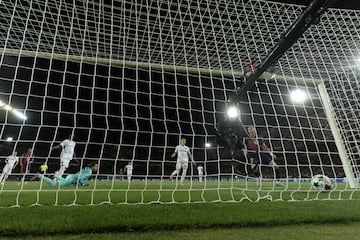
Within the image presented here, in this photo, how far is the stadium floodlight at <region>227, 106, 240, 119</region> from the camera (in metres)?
6.37

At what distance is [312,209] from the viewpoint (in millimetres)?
2273

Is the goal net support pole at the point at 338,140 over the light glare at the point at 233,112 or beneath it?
beneath

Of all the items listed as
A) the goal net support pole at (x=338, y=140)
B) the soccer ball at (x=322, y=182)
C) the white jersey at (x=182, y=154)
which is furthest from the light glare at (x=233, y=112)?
the soccer ball at (x=322, y=182)

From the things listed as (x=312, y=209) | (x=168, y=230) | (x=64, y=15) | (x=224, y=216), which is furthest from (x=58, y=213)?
(x=64, y=15)

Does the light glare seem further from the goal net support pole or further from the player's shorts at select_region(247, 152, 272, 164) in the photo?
the goal net support pole

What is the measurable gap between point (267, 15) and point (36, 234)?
4856 mm

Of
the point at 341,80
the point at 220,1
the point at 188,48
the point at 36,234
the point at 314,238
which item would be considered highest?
the point at 220,1

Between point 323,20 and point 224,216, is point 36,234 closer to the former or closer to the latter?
point 224,216

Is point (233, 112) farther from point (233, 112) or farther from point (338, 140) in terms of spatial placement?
point (338, 140)

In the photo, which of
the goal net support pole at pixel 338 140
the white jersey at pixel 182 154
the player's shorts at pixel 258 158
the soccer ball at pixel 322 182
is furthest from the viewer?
the white jersey at pixel 182 154

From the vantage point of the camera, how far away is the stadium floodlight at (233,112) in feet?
20.9

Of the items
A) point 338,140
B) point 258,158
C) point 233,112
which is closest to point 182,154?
point 233,112

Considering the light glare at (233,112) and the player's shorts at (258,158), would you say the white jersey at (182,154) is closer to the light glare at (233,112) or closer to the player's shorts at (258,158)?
the light glare at (233,112)

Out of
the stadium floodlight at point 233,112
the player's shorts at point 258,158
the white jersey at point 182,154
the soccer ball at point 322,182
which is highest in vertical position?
the stadium floodlight at point 233,112
